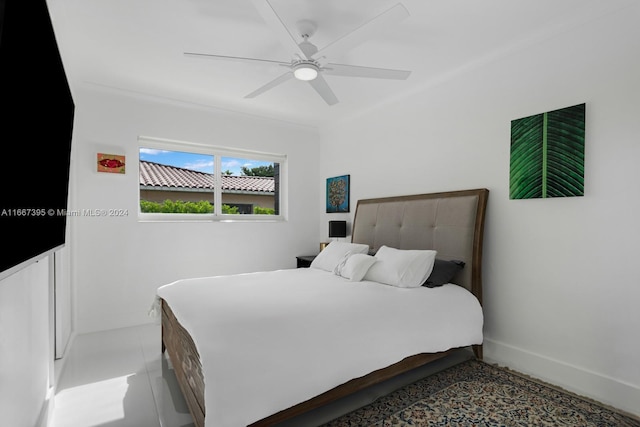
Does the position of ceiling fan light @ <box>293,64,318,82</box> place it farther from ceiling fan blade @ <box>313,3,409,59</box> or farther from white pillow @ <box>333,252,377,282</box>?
white pillow @ <box>333,252,377,282</box>

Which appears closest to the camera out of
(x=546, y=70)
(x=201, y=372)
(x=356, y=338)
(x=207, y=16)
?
(x=201, y=372)

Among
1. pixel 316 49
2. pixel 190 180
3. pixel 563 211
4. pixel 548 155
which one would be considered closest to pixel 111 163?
pixel 190 180

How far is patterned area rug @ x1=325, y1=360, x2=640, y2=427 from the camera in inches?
73.4

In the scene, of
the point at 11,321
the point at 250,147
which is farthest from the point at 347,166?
the point at 11,321

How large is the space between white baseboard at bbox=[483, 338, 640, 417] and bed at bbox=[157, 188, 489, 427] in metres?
0.20

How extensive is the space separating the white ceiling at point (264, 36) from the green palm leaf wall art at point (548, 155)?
0.63m

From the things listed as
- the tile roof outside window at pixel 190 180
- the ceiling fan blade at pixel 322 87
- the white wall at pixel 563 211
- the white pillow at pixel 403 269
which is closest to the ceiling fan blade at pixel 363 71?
the ceiling fan blade at pixel 322 87

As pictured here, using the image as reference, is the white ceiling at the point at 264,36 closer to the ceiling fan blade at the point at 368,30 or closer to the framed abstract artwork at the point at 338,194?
the ceiling fan blade at the point at 368,30

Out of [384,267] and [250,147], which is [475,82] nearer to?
[384,267]

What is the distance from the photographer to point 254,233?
4.46 m

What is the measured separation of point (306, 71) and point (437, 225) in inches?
69.8

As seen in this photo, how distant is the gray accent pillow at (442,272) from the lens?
269 cm

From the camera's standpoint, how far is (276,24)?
189 centimetres

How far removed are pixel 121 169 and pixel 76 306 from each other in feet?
4.78
